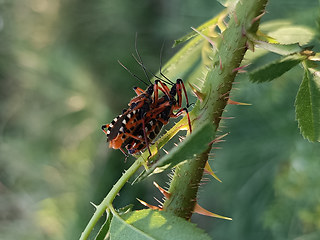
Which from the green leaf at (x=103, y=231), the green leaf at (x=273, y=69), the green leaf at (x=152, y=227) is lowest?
the green leaf at (x=152, y=227)

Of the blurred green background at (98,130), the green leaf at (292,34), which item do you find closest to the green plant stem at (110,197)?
the green leaf at (292,34)

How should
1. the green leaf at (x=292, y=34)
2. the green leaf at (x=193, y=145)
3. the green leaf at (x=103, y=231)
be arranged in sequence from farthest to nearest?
1. the green leaf at (x=292, y=34)
2. the green leaf at (x=103, y=231)
3. the green leaf at (x=193, y=145)

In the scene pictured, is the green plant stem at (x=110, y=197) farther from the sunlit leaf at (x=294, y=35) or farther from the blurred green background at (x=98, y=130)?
the blurred green background at (x=98, y=130)

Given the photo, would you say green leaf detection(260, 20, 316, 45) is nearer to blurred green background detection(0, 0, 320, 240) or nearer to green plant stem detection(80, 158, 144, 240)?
green plant stem detection(80, 158, 144, 240)

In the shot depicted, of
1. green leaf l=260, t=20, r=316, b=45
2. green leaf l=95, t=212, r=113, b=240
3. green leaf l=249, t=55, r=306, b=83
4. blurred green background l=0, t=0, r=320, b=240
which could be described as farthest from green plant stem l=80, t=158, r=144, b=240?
blurred green background l=0, t=0, r=320, b=240

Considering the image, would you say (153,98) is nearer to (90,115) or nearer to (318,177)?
(318,177)

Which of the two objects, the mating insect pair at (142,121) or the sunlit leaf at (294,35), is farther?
the sunlit leaf at (294,35)
